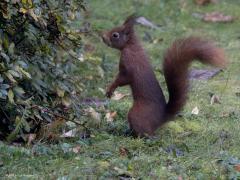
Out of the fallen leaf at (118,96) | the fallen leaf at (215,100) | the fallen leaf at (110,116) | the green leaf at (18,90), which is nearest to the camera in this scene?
the green leaf at (18,90)

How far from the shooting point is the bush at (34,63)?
535cm

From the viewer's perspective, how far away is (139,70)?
601 centimetres

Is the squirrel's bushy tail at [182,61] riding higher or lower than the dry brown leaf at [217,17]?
lower

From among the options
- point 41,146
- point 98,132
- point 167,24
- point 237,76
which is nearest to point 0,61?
point 41,146

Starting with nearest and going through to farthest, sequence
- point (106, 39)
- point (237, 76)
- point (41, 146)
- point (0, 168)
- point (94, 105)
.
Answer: point (0, 168)
point (41, 146)
point (106, 39)
point (94, 105)
point (237, 76)

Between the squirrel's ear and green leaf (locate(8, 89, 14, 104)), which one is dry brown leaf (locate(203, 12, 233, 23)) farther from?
green leaf (locate(8, 89, 14, 104))

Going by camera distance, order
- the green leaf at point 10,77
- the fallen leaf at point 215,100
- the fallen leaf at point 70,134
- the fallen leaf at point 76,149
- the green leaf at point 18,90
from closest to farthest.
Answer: the green leaf at point 10,77
the fallen leaf at point 76,149
the green leaf at point 18,90
the fallen leaf at point 70,134
the fallen leaf at point 215,100

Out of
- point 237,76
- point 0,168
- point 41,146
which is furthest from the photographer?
point 237,76

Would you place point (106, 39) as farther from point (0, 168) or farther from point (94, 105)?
point (0, 168)

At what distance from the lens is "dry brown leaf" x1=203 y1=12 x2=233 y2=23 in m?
11.0

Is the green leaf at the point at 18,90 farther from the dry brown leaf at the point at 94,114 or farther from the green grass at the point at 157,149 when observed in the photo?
the dry brown leaf at the point at 94,114

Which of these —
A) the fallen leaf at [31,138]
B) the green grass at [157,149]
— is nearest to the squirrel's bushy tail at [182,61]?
the green grass at [157,149]

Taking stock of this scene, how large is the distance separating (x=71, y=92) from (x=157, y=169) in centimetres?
154

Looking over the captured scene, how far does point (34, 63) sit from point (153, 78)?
103cm
